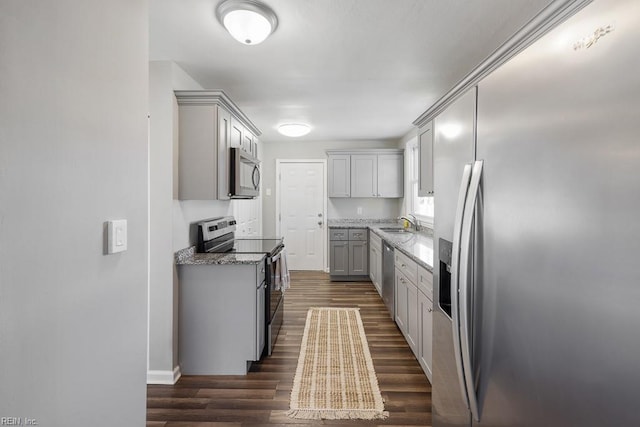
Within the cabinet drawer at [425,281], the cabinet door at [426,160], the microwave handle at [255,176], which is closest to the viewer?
the cabinet drawer at [425,281]

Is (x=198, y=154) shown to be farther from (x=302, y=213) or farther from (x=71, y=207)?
(x=302, y=213)

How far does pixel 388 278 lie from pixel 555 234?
Result: 9.96ft

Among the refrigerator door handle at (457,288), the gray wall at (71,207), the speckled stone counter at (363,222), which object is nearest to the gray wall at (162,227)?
the gray wall at (71,207)

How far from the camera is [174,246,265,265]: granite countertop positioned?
241 centimetres

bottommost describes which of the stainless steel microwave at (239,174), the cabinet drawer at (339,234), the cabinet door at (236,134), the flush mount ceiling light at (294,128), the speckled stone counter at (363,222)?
the cabinet drawer at (339,234)

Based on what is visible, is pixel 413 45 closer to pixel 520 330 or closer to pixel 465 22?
pixel 465 22

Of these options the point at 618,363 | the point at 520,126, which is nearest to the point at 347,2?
the point at 520,126

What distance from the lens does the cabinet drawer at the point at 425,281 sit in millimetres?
2127

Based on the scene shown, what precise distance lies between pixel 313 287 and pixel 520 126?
4271 mm

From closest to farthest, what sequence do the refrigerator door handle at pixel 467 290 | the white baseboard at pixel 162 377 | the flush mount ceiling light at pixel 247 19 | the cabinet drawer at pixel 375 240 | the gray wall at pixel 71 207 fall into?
the gray wall at pixel 71 207, the refrigerator door handle at pixel 467 290, the flush mount ceiling light at pixel 247 19, the white baseboard at pixel 162 377, the cabinet drawer at pixel 375 240

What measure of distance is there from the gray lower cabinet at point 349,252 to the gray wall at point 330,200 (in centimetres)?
70

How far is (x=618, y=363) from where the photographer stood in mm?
562

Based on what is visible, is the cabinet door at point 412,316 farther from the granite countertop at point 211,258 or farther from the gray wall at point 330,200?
the gray wall at point 330,200

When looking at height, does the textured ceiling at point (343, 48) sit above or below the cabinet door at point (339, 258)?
above
